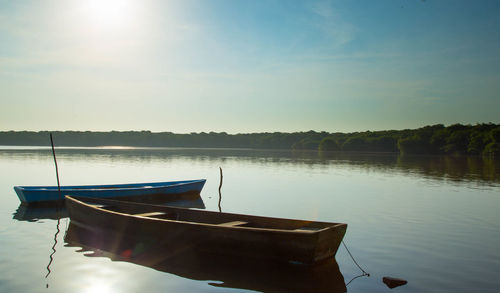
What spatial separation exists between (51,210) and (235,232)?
47.4 feet

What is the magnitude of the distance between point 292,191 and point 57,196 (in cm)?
1670

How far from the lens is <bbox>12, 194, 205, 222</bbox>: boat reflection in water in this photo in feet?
63.7

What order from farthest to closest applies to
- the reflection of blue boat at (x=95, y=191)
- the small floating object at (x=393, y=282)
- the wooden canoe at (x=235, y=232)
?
the reflection of blue boat at (x=95, y=191) → the wooden canoe at (x=235, y=232) → the small floating object at (x=393, y=282)

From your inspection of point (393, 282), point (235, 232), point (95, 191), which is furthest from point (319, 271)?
point (95, 191)

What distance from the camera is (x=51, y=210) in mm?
21531

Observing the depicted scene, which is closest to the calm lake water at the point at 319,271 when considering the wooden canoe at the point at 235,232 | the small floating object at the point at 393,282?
the small floating object at the point at 393,282

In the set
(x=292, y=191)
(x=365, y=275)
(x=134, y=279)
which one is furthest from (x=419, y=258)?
(x=292, y=191)

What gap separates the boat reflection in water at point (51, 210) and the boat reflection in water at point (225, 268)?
6.98m

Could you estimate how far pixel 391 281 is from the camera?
33.6ft

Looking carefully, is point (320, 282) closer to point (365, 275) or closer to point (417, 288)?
point (365, 275)

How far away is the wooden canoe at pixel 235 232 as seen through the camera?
10922mm

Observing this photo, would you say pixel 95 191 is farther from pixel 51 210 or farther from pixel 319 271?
pixel 319 271

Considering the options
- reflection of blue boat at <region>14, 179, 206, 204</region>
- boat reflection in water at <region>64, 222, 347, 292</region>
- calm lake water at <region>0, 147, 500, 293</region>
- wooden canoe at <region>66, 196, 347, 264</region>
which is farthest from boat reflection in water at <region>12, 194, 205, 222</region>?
boat reflection in water at <region>64, 222, 347, 292</region>

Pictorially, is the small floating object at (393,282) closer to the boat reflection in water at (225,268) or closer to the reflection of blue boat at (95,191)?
the boat reflection in water at (225,268)
